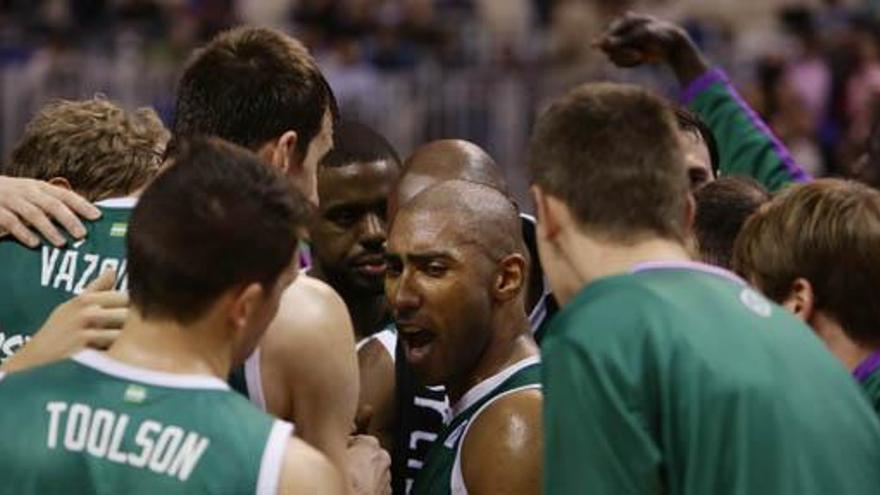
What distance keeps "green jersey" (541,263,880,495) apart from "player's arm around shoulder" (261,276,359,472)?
0.76 m

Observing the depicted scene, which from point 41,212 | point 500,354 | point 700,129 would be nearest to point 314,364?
point 41,212

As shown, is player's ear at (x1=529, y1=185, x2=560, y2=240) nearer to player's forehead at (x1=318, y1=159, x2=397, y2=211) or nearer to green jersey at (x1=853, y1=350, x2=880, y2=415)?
green jersey at (x1=853, y1=350, x2=880, y2=415)

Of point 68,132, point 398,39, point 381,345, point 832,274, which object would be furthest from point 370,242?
point 398,39

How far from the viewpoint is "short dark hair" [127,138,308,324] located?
3.78 meters

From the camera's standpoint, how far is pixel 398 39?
17422 millimetres

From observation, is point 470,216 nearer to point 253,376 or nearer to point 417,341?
point 417,341

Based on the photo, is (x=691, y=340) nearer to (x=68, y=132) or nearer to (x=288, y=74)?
(x=288, y=74)

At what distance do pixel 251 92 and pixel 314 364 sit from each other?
2.47 ft

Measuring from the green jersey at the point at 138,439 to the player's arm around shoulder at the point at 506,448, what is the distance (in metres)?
1.02

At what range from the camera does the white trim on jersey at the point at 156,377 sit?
3730 millimetres

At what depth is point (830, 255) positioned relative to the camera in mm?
4469

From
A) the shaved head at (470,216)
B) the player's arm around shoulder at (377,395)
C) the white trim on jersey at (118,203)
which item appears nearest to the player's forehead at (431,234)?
the shaved head at (470,216)

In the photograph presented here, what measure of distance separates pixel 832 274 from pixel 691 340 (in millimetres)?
872

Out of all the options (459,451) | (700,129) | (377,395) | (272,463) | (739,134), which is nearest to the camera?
(272,463)
